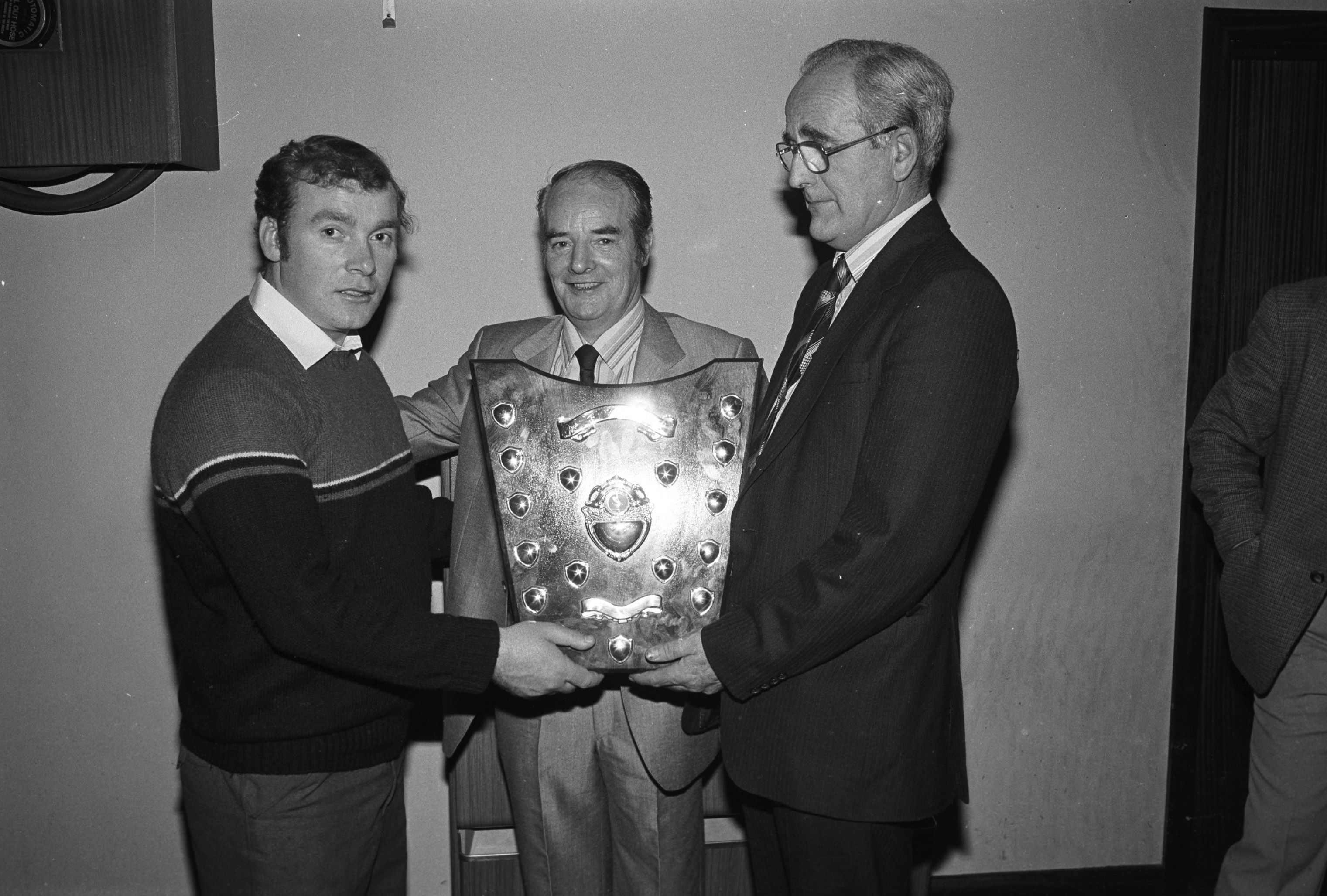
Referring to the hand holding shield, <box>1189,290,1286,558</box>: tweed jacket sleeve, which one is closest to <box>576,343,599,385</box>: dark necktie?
the hand holding shield

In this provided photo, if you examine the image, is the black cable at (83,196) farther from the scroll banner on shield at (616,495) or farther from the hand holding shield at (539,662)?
the hand holding shield at (539,662)

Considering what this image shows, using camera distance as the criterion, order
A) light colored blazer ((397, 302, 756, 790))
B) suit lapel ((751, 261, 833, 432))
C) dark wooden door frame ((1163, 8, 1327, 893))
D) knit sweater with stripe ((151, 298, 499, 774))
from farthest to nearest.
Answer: dark wooden door frame ((1163, 8, 1327, 893)), light colored blazer ((397, 302, 756, 790)), suit lapel ((751, 261, 833, 432)), knit sweater with stripe ((151, 298, 499, 774))

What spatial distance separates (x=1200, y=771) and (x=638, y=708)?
188cm

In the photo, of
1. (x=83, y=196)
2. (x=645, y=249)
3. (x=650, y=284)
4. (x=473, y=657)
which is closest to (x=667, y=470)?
(x=473, y=657)

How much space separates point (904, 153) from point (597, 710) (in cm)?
124

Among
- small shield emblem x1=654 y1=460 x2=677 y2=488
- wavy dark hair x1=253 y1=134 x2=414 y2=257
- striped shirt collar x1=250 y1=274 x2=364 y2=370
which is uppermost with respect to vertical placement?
wavy dark hair x1=253 y1=134 x2=414 y2=257

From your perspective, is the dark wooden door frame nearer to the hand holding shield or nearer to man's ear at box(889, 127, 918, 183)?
man's ear at box(889, 127, 918, 183)

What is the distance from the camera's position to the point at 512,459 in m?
1.99

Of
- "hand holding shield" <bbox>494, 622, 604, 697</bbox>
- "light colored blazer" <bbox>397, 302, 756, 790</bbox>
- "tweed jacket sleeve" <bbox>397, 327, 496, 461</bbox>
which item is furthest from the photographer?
"tweed jacket sleeve" <bbox>397, 327, 496, 461</bbox>

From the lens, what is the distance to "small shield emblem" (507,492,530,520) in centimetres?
199

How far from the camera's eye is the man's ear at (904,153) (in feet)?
6.10

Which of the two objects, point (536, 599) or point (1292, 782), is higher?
point (536, 599)

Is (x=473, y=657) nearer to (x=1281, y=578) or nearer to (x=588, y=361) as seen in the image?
(x=588, y=361)

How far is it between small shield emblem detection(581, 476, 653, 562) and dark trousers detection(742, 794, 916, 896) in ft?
1.78
